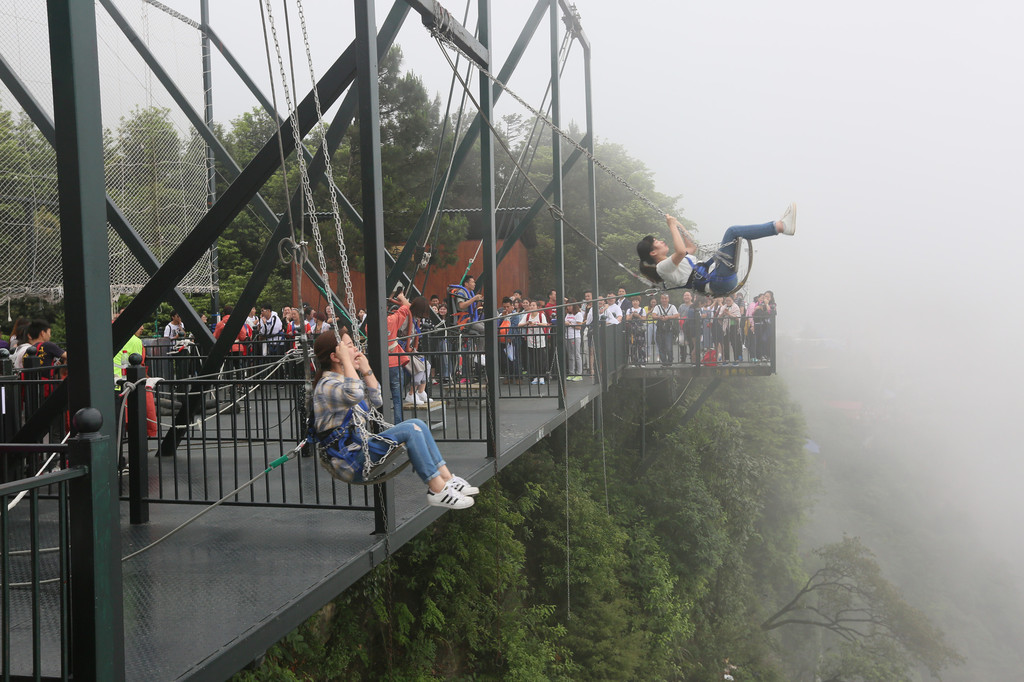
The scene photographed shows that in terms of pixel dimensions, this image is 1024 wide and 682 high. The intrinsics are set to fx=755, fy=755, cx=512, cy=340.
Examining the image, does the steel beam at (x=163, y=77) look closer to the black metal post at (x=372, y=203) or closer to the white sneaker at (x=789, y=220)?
the black metal post at (x=372, y=203)

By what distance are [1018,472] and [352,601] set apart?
81238mm

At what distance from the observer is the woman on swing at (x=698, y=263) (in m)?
5.81

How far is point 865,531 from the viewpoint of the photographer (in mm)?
51406

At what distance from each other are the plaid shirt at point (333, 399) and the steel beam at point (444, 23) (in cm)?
338

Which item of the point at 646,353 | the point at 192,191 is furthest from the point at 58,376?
the point at 646,353

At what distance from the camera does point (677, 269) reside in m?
6.56

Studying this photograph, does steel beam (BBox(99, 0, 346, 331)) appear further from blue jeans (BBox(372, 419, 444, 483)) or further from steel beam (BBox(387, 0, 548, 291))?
blue jeans (BBox(372, 419, 444, 483))

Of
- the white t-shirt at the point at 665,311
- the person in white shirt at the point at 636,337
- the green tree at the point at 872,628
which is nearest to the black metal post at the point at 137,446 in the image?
the white t-shirt at the point at 665,311

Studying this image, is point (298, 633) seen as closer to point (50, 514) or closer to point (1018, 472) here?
point (50, 514)

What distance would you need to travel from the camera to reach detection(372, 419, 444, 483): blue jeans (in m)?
4.56

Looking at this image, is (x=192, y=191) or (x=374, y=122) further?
(x=192, y=191)

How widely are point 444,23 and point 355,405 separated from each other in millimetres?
3755

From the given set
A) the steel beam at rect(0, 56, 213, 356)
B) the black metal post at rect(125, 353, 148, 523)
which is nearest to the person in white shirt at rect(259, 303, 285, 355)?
the steel beam at rect(0, 56, 213, 356)

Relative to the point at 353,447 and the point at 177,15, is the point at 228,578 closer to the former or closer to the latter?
the point at 353,447
